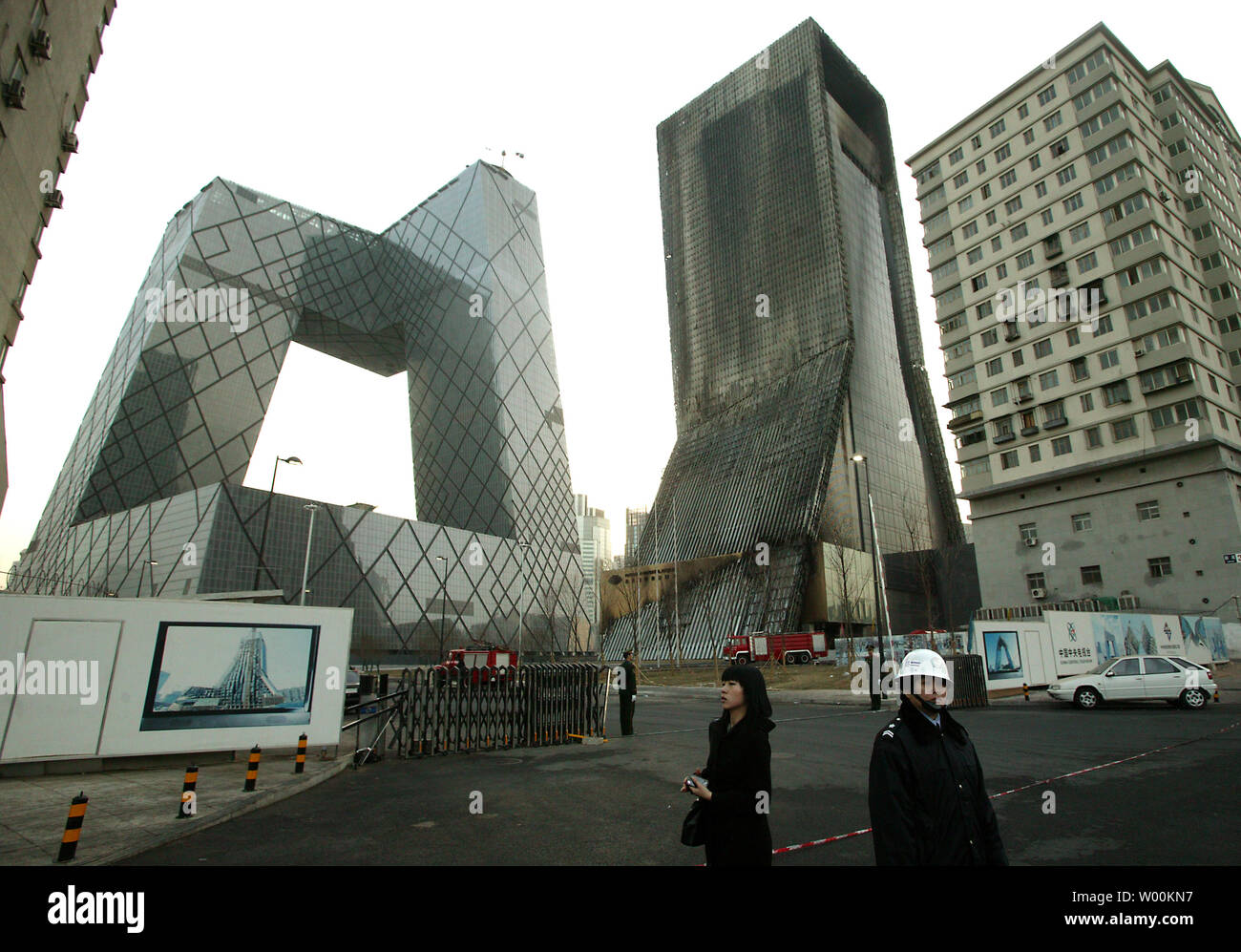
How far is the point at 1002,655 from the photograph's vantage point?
2148 centimetres

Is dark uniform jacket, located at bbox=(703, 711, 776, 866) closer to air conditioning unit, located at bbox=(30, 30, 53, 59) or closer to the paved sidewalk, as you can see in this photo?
the paved sidewalk

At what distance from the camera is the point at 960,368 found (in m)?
51.2

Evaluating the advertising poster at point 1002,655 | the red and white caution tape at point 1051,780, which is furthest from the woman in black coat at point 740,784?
the advertising poster at point 1002,655

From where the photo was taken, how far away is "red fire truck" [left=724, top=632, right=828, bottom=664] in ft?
146

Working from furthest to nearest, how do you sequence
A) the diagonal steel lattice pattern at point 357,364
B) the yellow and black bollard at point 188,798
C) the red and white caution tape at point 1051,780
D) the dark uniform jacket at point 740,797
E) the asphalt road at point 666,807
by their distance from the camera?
1. the diagonal steel lattice pattern at point 357,364
2. the yellow and black bollard at point 188,798
3. the red and white caution tape at point 1051,780
4. the asphalt road at point 666,807
5. the dark uniform jacket at point 740,797

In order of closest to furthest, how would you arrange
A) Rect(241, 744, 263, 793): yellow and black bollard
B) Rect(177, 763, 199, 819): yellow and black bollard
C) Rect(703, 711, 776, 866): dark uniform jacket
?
Result: Rect(703, 711, 776, 866): dark uniform jacket
Rect(177, 763, 199, 819): yellow and black bollard
Rect(241, 744, 263, 793): yellow and black bollard

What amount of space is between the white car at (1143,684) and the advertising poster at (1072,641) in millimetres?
5007

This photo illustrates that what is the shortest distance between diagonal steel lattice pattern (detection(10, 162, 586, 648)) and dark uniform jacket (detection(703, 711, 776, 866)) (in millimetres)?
53807

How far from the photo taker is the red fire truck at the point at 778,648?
146 ft

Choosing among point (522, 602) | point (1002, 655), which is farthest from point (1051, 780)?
point (522, 602)

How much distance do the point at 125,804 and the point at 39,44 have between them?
12469 millimetres

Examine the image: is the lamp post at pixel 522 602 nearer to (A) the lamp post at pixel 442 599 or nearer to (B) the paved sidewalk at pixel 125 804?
(A) the lamp post at pixel 442 599

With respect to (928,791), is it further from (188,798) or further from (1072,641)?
(1072,641)

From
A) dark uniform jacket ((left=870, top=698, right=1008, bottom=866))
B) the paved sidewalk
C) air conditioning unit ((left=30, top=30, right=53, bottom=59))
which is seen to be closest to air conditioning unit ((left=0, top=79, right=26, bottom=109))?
air conditioning unit ((left=30, top=30, right=53, bottom=59))
